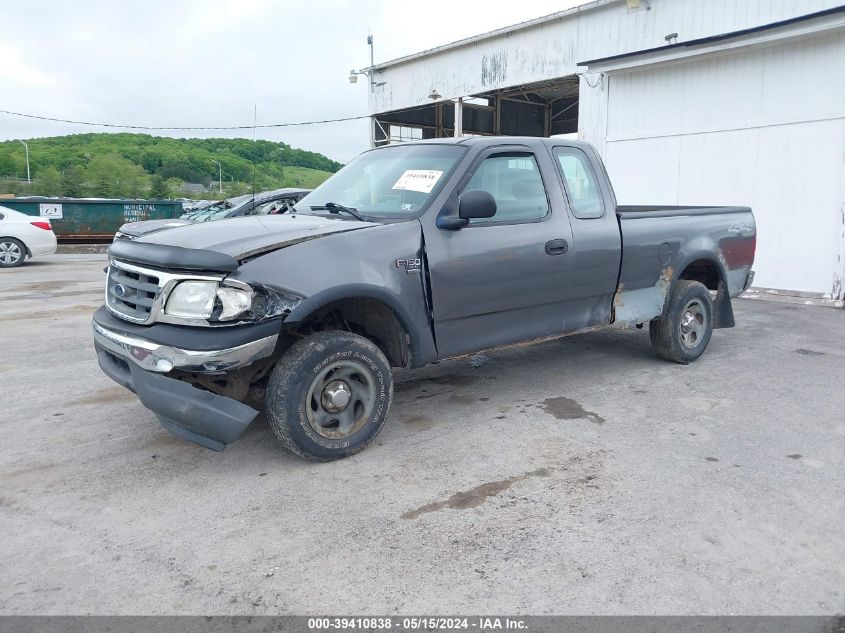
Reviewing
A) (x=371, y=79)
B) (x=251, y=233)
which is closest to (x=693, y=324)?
(x=251, y=233)

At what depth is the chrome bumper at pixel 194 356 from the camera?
3.52m

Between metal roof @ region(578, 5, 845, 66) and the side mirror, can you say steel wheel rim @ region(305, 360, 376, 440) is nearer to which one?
the side mirror

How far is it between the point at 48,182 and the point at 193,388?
5861 centimetres

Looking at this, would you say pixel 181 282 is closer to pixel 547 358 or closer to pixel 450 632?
pixel 450 632

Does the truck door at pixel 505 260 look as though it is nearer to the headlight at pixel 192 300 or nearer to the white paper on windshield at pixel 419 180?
the white paper on windshield at pixel 419 180

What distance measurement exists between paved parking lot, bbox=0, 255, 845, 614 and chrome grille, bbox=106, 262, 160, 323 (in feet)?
3.00

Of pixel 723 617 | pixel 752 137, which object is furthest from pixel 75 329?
pixel 752 137

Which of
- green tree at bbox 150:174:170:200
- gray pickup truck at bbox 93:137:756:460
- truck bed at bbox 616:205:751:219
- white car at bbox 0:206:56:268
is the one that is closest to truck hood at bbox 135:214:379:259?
gray pickup truck at bbox 93:137:756:460

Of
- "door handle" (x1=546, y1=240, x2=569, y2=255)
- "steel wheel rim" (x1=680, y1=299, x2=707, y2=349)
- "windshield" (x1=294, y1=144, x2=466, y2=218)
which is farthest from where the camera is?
"steel wheel rim" (x1=680, y1=299, x2=707, y2=349)

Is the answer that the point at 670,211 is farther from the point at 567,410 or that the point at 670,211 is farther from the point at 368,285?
the point at 368,285

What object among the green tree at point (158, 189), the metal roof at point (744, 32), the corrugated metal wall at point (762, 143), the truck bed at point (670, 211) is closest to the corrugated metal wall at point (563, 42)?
the metal roof at point (744, 32)

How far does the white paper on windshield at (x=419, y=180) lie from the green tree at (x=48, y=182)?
51.4m

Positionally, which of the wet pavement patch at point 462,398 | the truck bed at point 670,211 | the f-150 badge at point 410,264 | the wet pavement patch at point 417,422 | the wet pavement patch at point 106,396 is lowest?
the wet pavement patch at point 462,398

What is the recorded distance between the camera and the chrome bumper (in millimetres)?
3520
